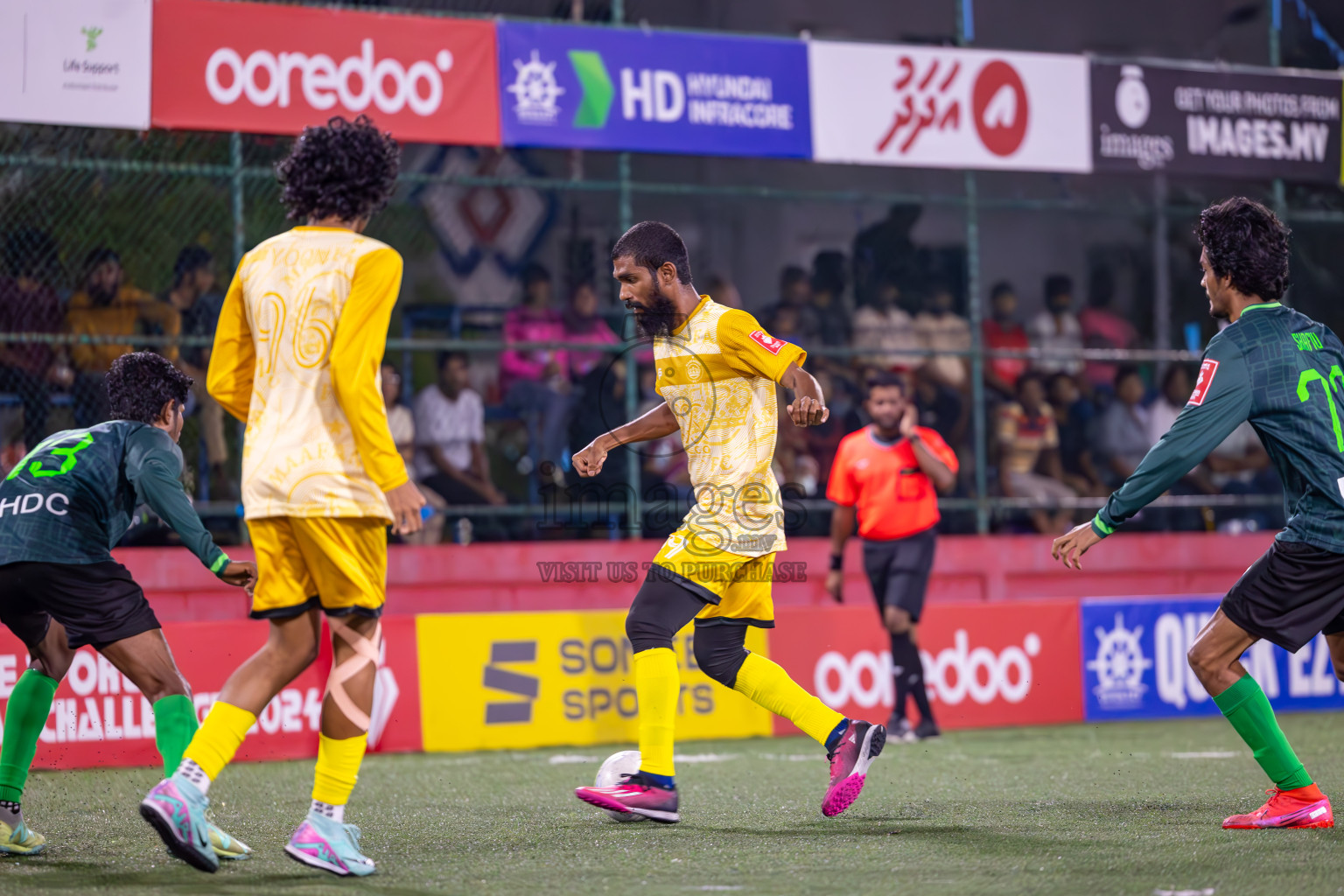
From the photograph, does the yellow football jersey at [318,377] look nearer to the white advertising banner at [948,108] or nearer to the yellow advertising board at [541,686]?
the yellow advertising board at [541,686]

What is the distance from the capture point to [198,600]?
10.6 meters

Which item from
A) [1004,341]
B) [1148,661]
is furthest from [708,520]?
[1004,341]

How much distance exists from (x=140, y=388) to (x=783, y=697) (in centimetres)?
263

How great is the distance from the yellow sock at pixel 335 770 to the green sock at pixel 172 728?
0.90 m

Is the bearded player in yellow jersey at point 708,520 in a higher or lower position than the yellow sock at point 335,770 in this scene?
higher

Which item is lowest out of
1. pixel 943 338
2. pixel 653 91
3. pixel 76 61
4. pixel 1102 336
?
pixel 943 338

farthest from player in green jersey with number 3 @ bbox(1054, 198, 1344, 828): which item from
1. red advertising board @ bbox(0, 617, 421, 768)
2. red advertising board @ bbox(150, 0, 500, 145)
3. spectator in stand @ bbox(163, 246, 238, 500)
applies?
spectator in stand @ bbox(163, 246, 238, 500)

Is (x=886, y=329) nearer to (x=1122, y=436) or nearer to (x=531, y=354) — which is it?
(x=1122, y=436)

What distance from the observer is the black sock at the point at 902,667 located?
964cm

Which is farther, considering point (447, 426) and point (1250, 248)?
point (447, 426)

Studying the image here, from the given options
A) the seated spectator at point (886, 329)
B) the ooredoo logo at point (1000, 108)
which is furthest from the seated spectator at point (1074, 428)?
the ooredoo logo at point (1000, 108)

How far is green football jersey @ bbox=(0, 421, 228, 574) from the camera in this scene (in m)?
5.15

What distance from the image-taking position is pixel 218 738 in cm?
446

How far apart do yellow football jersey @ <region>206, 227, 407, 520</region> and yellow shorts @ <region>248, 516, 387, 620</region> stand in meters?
0.05
